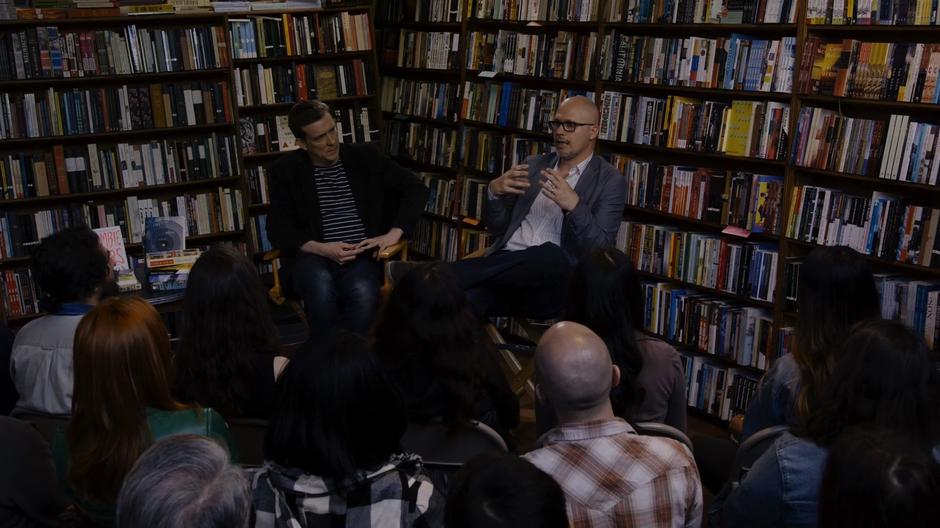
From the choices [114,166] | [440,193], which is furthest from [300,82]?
[114,166]

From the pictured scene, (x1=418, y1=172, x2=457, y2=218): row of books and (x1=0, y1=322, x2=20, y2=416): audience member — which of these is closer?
(x1=0, y1=322, x2=20, y2=416): audience member

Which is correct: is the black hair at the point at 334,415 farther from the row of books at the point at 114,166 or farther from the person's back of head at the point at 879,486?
the row of books at the point at 114,166

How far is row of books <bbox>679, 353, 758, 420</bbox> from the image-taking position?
459 cm

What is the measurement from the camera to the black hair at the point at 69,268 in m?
3.10

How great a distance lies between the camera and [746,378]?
457 cm

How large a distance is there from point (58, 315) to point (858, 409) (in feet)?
7.41

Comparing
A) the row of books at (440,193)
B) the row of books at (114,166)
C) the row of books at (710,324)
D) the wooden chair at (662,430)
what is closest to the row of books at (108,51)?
the row of books at (114,166)

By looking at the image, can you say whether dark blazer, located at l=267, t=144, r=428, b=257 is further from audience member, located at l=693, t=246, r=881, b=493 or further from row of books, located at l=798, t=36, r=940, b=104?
audience member, located at l=693, t=246, r=881, b=493

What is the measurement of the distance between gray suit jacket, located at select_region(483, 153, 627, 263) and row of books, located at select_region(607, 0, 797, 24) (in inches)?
34.6

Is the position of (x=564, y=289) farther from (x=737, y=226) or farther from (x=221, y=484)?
(x=221, y=484)

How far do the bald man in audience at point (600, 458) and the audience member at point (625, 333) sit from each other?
25.0 inches

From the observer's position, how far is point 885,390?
6.41 ft

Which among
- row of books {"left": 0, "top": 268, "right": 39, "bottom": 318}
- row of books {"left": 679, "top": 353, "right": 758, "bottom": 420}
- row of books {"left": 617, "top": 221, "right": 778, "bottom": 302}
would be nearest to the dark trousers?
row of books {"left": 617, "top": 221, "right": 778, "bottom": 302}

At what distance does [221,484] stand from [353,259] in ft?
10.5
